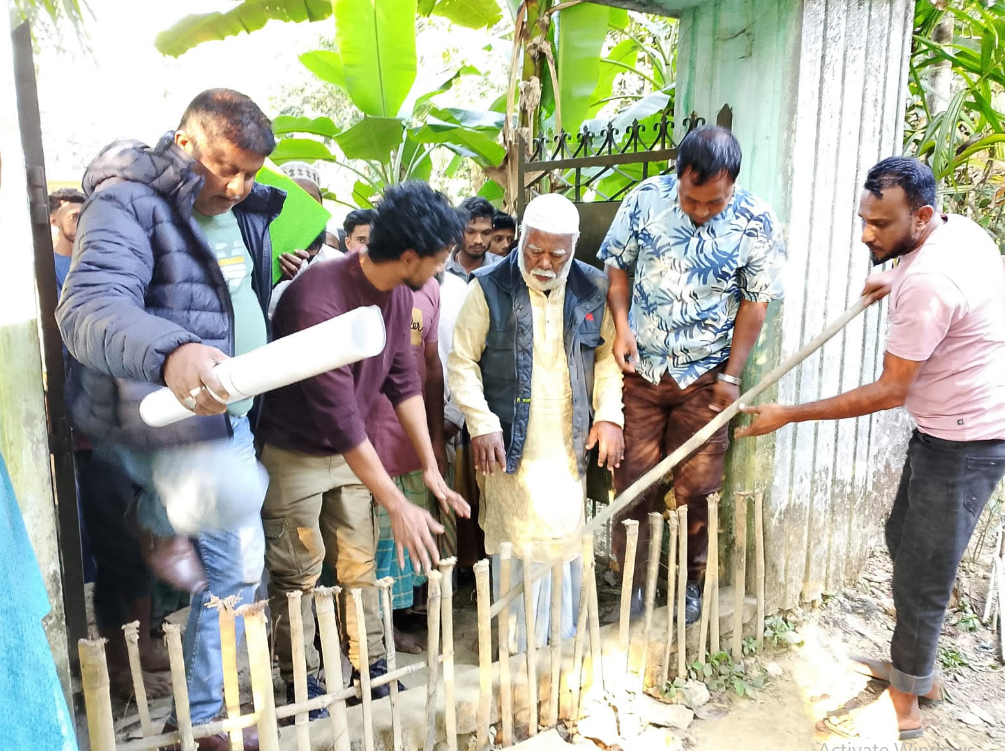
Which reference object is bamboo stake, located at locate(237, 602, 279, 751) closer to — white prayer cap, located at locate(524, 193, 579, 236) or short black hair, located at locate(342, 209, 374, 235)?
white prayer cap, located at locate(524, 193, 579, 236)

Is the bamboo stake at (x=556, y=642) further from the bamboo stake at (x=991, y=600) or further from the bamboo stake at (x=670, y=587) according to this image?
the bamboo stake at (x=991, y=600)

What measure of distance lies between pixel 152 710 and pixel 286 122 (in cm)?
335

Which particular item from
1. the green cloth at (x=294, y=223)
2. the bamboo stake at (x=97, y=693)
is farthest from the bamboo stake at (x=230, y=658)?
the green cloth at (x=294, y=223)

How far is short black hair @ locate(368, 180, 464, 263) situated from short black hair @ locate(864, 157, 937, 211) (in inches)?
55.6

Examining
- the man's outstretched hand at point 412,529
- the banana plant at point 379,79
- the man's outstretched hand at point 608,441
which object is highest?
the banana plant at point 379,79

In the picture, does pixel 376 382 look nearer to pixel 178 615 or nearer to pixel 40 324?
pixel 40 324

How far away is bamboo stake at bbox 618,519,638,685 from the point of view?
102 inches

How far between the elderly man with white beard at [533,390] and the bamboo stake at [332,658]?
77cm

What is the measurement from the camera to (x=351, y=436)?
2217 mm

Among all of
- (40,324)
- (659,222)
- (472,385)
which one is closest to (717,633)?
(472,385)

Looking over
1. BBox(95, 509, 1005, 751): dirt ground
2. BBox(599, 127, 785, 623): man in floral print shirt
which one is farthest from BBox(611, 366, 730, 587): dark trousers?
BBox(95, 509, 1005, 751): dirt ground

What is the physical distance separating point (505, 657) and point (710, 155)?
6.23 feet

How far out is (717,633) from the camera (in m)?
2.95

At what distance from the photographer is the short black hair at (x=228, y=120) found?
1.79 m
